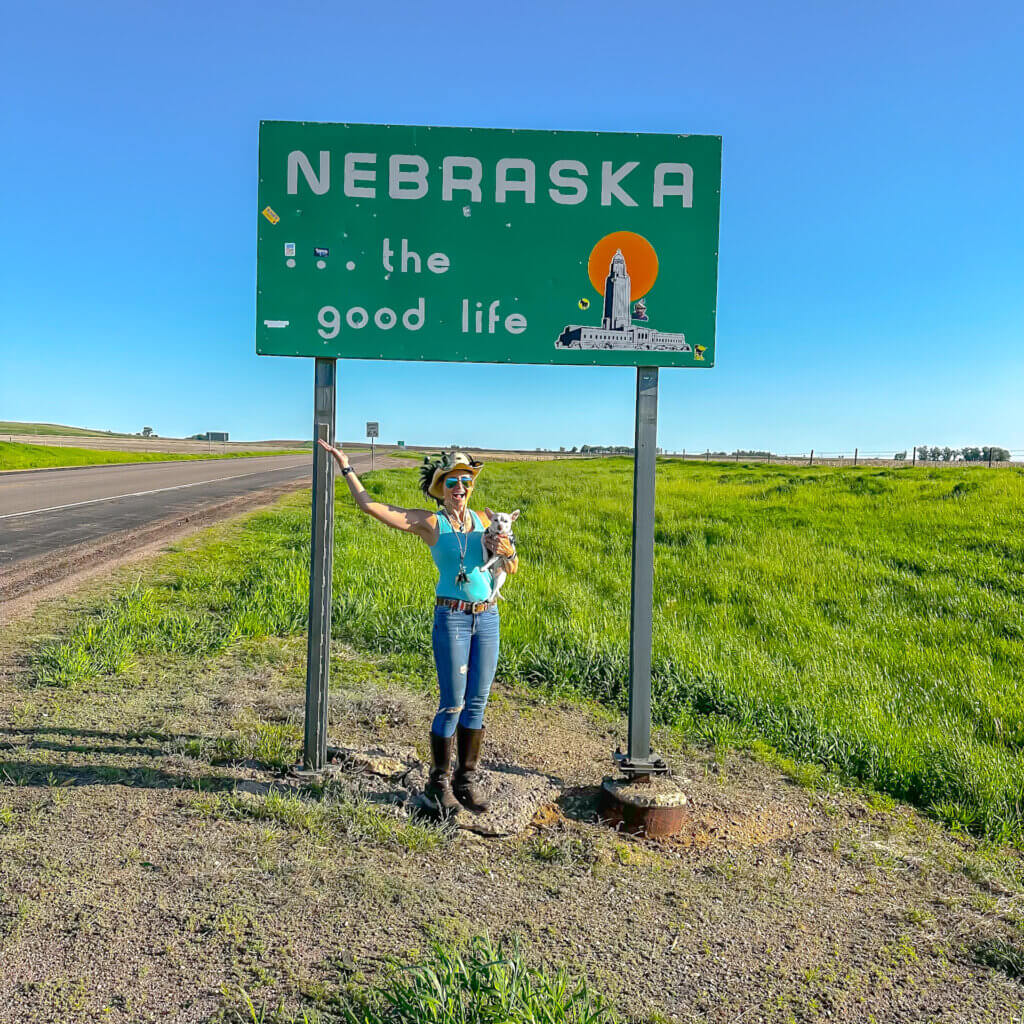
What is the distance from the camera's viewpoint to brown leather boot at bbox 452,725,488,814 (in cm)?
362

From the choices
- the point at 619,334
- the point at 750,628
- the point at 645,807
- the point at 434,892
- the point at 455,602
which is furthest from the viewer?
the point at 750,628

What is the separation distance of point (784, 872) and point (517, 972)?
1485 mm

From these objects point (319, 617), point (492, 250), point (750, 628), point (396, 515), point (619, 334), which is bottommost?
point (750, 628)

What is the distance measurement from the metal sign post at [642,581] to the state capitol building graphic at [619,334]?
0.13 metres

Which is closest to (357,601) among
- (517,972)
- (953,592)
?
(517,972)

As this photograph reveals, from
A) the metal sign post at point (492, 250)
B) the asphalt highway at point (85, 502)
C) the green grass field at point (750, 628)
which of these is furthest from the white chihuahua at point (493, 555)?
the asphalt highway at point (85, 502)

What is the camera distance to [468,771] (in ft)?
12.0

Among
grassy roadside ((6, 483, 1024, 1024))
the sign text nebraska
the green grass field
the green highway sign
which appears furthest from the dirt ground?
the sign text nebraska

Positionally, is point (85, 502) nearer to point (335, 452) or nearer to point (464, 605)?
point (335, 452)

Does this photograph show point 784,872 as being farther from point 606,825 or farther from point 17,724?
point 17,724

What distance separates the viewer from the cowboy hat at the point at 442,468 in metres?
3.47

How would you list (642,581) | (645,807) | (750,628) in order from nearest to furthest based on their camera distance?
(645,807)
(642,581)
(750,628)

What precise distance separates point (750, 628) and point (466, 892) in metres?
5.34

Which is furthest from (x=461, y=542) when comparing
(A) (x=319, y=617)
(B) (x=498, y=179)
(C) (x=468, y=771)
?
(B) (x=498, y=179)
